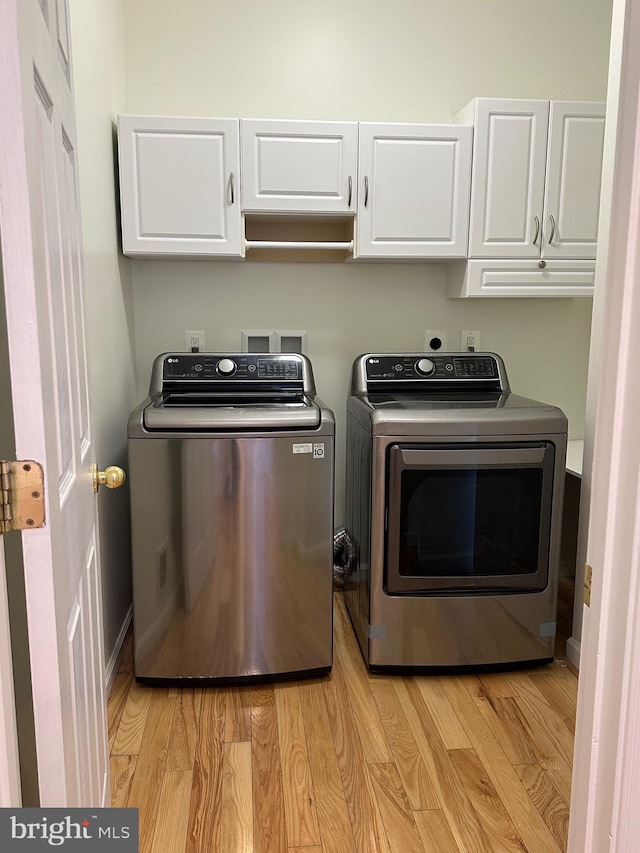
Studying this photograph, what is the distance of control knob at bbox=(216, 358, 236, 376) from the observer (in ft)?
8.21

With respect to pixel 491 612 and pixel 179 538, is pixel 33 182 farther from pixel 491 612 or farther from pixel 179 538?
pixel 491 612

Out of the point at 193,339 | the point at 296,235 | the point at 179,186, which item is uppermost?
the point at 179,186

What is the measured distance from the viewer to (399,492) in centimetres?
215

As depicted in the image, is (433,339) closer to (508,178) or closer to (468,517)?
(508,178)

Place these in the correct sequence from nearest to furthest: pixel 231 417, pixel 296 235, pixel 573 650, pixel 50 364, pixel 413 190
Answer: pixel 50 364 < pixel 231 417 < pixel 573 650 < pixel 413 190 < pixel 296 235

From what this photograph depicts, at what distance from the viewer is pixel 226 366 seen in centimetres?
251

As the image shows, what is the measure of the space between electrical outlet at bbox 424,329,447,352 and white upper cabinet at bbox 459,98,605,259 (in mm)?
460

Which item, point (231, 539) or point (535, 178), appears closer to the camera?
point (231, 539)

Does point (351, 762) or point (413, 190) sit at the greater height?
point (413, 190)

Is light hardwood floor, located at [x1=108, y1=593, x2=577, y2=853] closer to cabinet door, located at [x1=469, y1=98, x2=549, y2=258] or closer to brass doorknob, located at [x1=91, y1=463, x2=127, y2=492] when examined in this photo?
brass doorknob, located at [x1=91, y1=463, x2=127, y2=492]

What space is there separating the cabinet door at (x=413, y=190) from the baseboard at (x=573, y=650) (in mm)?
1455

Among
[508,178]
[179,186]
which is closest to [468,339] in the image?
[508,178]

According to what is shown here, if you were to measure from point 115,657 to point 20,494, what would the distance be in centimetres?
173

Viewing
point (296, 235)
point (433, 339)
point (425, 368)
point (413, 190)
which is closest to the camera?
point (413, 190)
